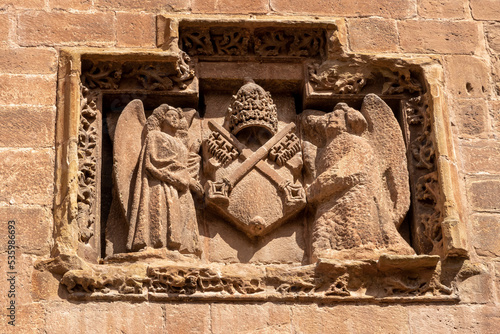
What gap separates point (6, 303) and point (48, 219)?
65 cm

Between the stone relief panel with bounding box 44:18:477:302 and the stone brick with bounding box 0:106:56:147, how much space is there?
0.59 ft

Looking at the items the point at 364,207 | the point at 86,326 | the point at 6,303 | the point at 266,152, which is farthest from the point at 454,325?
the point at 6,303

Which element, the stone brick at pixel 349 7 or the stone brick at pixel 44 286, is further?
the stone brick at pixel 349 7

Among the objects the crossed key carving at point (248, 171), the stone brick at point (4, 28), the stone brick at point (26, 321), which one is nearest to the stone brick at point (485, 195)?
the crossed key carving at point (248, 171)

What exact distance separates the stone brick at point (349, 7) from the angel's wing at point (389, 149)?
2.36ft

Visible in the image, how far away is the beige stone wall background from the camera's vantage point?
744 centimetres

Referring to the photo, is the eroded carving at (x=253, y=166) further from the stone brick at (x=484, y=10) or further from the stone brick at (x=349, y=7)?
the stone brick at (x=484, y=10)

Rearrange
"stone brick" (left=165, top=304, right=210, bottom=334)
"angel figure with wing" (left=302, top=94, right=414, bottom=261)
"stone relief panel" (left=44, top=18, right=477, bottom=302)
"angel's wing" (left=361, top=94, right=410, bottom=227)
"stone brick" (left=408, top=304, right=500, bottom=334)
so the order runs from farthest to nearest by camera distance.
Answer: "angel's wing" (left=361, top=94, right=410, bottom=227) → "angel figure with wing" (left=302, top=94, right=414, bottom=261) → "stone relief panel" (left=44, top=18, right=477, bottom=302) → "stone brick" (left=408, top=304, right=500, bottom=334) → "stone brick" (left=165, top=304, right=210, bottom=334)

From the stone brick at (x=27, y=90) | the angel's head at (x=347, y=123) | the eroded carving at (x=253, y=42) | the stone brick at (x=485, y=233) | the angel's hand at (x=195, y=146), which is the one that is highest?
the eroded carving at (x=253, y=42)

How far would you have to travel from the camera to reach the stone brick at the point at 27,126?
801cm

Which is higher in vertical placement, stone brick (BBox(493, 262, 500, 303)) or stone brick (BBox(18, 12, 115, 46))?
stone brick (BBox(18, 12, 115, 46))

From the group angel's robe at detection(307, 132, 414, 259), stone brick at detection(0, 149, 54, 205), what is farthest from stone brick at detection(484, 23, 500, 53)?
stone brick at detection(0, 149, 54, 205)

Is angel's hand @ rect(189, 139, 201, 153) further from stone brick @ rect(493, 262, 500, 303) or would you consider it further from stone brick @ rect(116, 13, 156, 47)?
stone brick @ rect(493, 262, 500, 303)

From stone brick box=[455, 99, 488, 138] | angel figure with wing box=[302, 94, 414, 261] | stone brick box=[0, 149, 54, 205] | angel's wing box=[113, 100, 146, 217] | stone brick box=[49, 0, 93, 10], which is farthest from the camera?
stone brick box=[49, 0, 93, 10]
